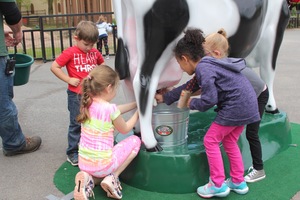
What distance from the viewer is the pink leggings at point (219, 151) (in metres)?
2.53

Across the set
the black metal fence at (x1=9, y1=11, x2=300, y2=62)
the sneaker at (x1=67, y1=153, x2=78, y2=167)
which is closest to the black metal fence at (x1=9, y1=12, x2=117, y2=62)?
the black metal fence at (x1=9, y1=11, x2=300, y2=62)

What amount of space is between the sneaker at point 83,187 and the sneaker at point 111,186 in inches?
3.9

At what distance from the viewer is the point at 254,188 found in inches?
108

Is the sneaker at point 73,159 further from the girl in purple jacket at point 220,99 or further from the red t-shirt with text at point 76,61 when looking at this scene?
the girl in purple jacket at point 220,99

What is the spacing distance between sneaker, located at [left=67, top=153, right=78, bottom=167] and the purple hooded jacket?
1256mm

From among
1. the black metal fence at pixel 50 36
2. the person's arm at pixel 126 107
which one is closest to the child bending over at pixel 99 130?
the person's arm at pixel 126 107

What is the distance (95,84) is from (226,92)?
82cm

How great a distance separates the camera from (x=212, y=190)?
2.59m

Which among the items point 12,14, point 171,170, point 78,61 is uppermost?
point 12,14

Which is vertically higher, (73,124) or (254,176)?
(73,124)

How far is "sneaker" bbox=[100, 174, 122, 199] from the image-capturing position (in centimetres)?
Answer: 254

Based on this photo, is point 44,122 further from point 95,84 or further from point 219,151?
point 219,151

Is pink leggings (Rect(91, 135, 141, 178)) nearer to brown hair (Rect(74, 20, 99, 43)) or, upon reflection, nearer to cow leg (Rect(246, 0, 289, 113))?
brown hair (Rect(74, 20, 99, 43))

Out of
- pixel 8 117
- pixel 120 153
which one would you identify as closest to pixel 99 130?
pixel 120 153
